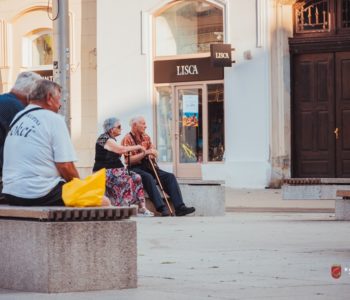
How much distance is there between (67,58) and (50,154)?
1162 cm

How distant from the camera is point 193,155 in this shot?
93.9 feet

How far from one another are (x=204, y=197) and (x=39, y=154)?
8.96 m

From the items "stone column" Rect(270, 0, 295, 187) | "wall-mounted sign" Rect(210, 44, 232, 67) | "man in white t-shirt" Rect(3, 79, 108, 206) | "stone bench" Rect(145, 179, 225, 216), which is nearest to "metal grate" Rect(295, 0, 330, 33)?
"stone column" Rect(270, 0, 295, 187)

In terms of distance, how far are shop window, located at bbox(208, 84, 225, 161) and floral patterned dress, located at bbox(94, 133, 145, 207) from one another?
38.0 feet

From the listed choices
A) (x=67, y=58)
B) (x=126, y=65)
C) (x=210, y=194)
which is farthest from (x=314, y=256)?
(x=126, y=65)

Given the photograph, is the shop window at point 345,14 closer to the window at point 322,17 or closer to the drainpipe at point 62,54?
the window at point 322,17

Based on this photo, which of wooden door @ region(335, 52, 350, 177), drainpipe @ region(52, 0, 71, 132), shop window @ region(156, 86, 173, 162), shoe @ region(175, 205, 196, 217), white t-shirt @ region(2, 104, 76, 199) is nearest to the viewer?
white t-shirt @ region(2, 104, 76, 199)

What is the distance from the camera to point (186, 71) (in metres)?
28.6

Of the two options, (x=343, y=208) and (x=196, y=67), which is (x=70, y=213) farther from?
(x=196, y=67)

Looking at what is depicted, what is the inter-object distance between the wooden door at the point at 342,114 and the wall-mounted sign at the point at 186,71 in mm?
2848

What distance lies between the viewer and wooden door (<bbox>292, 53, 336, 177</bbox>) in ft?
89.4

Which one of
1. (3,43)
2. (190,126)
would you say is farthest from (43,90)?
(3,43)

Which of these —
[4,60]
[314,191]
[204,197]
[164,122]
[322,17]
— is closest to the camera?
[314,191]

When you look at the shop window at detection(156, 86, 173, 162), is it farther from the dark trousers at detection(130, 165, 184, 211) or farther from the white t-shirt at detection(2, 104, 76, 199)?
the white t-shirt at detection(2, 104, 76, 199)
